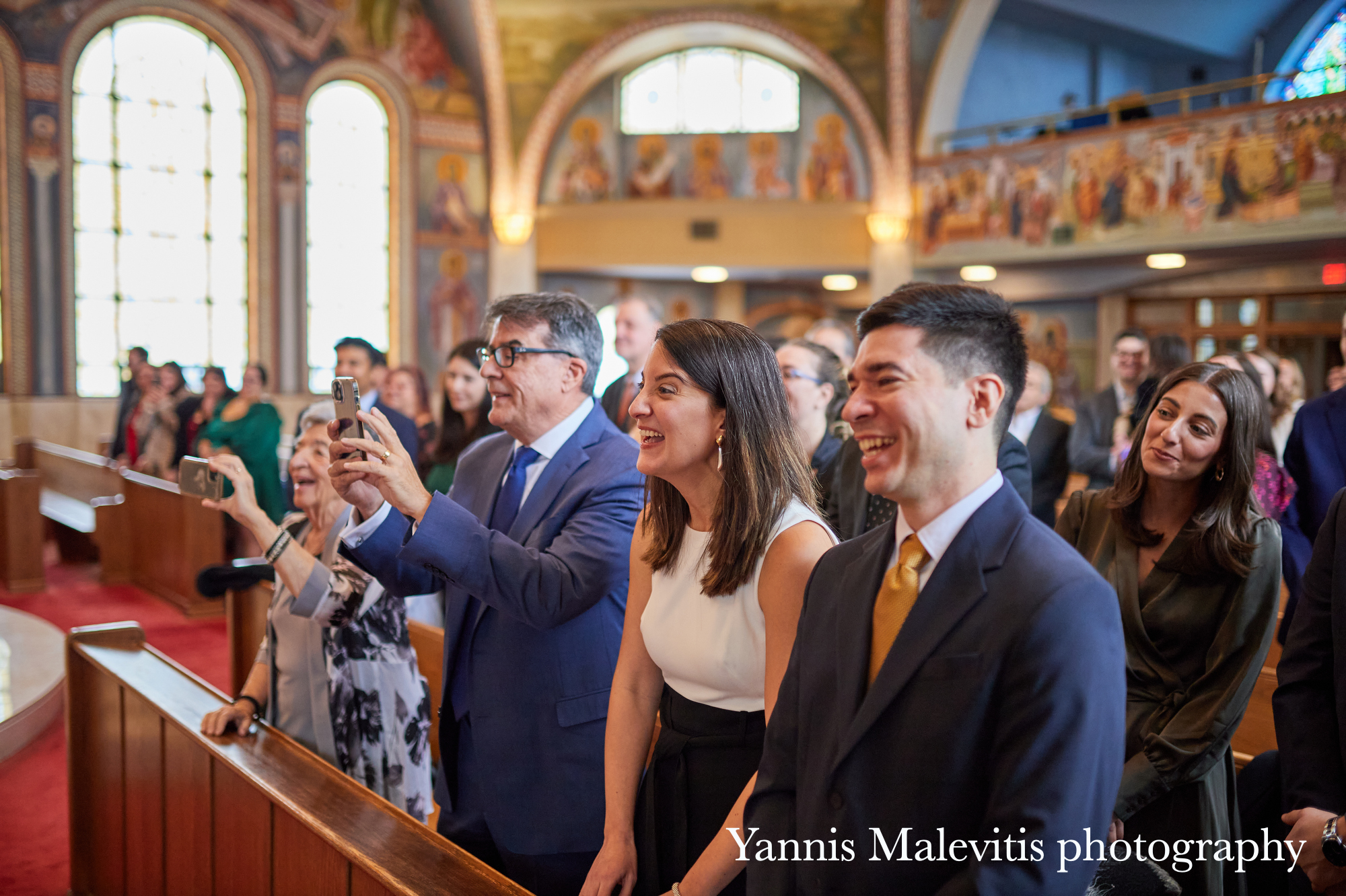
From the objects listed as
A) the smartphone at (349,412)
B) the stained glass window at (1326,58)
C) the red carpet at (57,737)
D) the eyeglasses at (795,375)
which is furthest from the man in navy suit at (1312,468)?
the stained glass window at (1326,58)

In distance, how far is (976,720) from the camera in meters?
1.19

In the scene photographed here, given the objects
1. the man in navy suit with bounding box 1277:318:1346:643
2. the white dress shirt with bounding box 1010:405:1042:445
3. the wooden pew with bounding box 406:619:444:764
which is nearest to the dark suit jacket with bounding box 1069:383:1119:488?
the white dress shirt with bounding box 1010:405:1042:445

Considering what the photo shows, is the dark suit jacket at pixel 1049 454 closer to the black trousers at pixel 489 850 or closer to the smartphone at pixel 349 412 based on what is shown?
the black trousers at pixel 489 850

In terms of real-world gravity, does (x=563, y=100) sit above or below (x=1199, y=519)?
above

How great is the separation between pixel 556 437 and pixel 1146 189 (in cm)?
1126

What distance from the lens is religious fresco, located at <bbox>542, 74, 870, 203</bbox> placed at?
49.6 feet

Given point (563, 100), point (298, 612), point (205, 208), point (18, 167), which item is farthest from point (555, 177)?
point (298, 612)

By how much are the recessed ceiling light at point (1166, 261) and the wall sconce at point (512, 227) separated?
8442 mm

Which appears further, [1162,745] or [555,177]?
[555,177]

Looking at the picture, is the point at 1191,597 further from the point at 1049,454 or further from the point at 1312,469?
the point at 1049,454

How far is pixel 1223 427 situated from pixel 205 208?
13.6 metres

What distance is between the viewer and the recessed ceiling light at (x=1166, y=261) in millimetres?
12164

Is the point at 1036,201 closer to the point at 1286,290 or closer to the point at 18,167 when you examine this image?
the point at 1286,290

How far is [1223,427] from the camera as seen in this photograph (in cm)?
232
